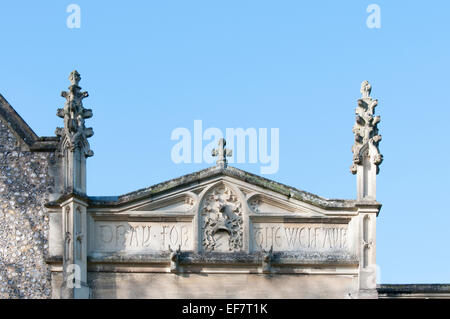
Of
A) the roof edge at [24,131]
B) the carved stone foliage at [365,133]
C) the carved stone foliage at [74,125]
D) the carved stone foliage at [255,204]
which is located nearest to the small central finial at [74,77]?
the carved stone foliage at [74,125]

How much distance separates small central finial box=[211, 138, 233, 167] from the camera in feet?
111

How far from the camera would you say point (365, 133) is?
34094 millimetres

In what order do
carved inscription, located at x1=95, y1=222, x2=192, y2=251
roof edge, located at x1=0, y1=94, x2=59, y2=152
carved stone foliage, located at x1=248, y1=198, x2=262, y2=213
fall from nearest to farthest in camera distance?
carved inscription, located at x1=95, y1=222, x2=192, y2=251 → carved stone foliage, located at x1=248, y1=198, x2=262, y2=213 → roof edge, located at x1=0, y1=94, x2=59, y2=152

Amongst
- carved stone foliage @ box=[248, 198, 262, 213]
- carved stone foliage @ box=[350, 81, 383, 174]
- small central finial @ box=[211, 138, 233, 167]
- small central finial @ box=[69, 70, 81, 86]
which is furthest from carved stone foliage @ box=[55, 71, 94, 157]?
carved stone foliage @ box=[350, 81, 383, 174]

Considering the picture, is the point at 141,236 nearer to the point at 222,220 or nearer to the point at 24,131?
the point at 222,220

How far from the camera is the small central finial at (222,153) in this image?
33969mm

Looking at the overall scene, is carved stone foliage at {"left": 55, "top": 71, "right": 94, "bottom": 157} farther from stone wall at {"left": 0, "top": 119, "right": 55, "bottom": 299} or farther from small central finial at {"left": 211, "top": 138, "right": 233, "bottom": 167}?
small central finial at {"left": 211, "top": 138, "right": 233, "bottom": 167}

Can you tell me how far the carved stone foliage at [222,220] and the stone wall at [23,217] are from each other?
3.18m

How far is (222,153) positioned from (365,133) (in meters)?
2.95

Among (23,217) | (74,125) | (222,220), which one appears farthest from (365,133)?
(23,217)

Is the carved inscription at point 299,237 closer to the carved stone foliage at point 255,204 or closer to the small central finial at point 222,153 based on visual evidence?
the carved stone foliage at point 255,204

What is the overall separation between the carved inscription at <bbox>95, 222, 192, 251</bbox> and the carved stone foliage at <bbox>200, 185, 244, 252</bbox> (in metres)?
0.38
